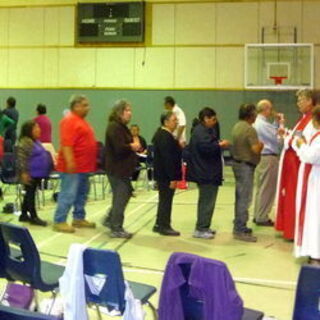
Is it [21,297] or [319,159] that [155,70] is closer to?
[319,159]

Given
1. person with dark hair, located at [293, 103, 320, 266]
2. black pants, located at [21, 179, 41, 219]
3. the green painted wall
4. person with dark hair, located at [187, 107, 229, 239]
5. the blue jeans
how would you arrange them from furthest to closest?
the green painted wall → black pants, located at [21, 179, 41, 219] → the blue jeans → person with dark hair, located at [187, 107, 229, 239] → person with dark hair, located at [293, 103, 320, 266]

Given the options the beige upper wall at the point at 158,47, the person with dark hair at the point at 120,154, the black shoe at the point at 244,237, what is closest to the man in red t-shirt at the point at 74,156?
the person with dark hair at the point at 120,154

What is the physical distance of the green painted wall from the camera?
12094 mm

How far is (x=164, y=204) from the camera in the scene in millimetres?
5980

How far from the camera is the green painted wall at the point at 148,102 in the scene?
39.7ft

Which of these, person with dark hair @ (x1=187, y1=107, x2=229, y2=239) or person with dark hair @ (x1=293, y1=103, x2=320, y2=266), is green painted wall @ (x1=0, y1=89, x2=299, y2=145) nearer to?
person with dark hair @ (x1=187, y1=107, x2=229, y2=239)

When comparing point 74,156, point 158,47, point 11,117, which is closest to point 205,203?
point 74,156

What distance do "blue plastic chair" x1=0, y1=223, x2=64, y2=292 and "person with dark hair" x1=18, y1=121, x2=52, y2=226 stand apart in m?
3.05

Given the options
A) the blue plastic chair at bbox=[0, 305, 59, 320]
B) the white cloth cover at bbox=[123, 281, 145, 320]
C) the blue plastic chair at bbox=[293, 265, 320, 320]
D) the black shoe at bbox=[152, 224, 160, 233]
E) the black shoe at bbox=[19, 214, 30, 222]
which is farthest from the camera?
the black shoe at bbox=[19, 214, 30, 222]

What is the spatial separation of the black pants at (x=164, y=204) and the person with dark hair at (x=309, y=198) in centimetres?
153

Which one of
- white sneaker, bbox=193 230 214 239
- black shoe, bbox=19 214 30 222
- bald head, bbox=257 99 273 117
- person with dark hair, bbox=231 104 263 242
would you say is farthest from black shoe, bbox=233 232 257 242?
black shoe, bbox=19 214 30 222

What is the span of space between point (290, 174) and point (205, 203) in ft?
3.11

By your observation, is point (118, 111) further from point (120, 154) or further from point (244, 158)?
point (244, 158)

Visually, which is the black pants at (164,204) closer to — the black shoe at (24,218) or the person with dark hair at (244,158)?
the person with dark hair at (244,158)
